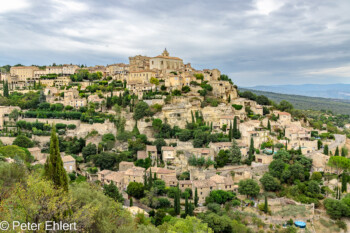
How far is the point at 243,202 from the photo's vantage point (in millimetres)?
31203

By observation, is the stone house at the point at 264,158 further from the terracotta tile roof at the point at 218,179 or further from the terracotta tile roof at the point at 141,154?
the terracotta tile roof at the point at 141,154

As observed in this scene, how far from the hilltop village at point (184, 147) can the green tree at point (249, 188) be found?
11 cm

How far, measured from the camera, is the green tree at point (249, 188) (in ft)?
101

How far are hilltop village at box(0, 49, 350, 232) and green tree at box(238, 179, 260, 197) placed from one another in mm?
113

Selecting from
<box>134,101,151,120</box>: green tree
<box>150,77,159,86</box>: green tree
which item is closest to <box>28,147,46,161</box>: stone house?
<box>134,101,151,120</box>: green tree

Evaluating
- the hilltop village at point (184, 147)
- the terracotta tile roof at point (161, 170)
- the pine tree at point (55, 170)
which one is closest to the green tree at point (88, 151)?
the hilltop village at point (184, 147)

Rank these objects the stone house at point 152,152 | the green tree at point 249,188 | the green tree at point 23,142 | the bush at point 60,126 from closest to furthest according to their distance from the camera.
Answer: the green tree at point 249,188 < the stone house at point 152,152 < the green tree at point 23,142 < the bush at point 60,126

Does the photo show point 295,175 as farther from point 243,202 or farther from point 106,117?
point 106,117

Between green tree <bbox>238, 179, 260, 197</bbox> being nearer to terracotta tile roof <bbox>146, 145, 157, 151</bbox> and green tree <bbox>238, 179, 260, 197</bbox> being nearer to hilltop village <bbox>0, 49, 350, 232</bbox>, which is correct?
hilltop village <bbox>0, 49, 350, 232</bbox>

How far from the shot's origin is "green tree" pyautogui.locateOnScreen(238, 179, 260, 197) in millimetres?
30922

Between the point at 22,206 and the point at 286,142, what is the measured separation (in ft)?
117

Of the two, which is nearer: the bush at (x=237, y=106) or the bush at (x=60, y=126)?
the bush at (x=60, y=126)

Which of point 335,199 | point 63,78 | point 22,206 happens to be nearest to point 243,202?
point 335,199

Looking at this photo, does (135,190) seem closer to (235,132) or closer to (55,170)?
(55,170)
